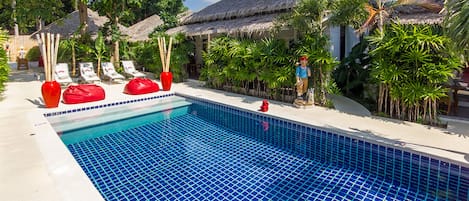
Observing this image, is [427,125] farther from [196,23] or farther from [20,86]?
[20,86]

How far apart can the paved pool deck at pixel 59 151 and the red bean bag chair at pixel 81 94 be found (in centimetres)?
28

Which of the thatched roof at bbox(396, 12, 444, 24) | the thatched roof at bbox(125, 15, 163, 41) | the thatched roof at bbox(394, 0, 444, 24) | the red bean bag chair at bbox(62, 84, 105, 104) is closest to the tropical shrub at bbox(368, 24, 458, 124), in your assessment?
the thatched roof at bbox(394, 0, 444, 24)

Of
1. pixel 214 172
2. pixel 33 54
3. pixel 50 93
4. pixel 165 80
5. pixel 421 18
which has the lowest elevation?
pixel 214 172

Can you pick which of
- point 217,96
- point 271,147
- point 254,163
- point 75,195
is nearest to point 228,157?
point 254,163

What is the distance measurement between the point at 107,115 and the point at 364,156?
7.16 m

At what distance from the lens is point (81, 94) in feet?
31.4

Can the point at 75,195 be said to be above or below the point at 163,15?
below

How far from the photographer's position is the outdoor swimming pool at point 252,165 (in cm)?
438

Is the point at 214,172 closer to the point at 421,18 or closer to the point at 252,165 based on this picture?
the point at 252,165

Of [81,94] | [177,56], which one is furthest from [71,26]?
[81,94]

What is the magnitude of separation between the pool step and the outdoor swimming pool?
14cm

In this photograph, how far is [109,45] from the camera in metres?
17.7

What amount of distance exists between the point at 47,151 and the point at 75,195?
77.9 inches

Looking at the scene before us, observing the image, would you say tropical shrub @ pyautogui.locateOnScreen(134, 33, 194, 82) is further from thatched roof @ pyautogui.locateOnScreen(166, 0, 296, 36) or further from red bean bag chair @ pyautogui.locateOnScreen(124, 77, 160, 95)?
red bean bag chair @ pyautogui.locateOnScreen(124, 77, 160, 95)
